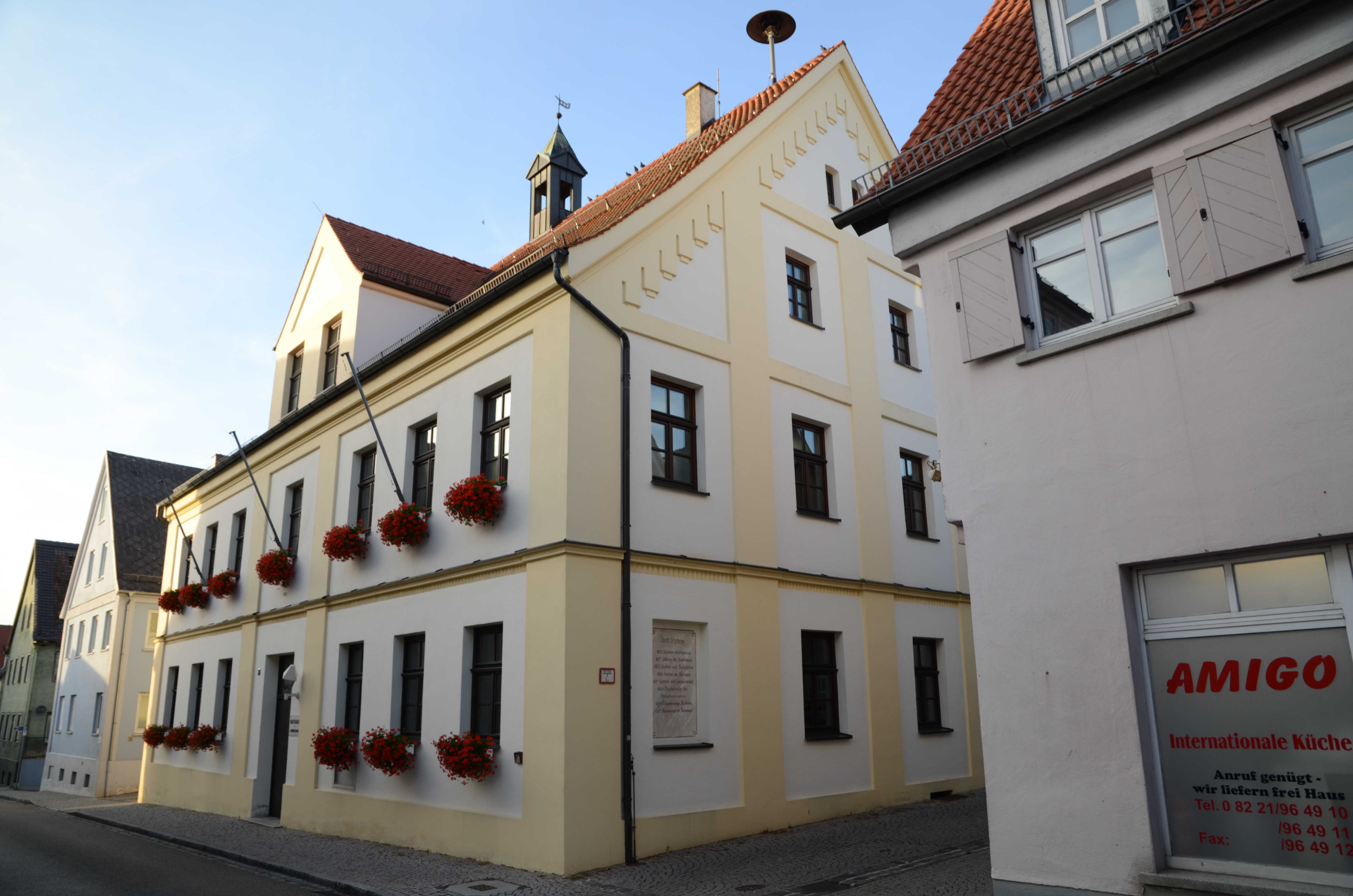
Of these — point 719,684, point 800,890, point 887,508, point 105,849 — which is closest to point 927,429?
point 887,508

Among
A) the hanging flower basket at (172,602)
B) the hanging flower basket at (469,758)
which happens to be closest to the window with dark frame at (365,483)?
the hanging flower basket at (469,758)

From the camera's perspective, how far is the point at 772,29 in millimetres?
20500

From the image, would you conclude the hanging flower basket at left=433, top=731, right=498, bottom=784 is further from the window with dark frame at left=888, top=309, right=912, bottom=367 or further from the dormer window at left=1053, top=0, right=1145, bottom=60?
the window with dark frame at left=888, top=309, right=912, bottom=367

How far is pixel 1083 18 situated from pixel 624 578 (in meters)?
7.64

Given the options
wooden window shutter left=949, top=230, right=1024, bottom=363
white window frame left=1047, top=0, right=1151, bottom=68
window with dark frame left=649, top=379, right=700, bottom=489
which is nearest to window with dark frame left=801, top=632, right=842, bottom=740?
window with dark frame left=649, top=379, right=700, bottom=489

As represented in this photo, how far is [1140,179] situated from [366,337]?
14.9 m

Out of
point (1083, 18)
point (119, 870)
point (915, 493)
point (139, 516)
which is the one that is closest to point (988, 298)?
point (1083, 18)

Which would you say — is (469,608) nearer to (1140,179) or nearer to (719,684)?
(719,684)

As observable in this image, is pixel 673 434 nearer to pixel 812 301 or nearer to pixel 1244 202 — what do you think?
pixel 812 301

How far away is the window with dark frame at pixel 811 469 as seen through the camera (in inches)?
591

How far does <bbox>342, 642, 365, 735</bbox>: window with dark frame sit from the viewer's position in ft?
50.6

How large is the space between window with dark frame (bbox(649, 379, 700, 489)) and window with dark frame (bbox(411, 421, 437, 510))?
3.70 metres

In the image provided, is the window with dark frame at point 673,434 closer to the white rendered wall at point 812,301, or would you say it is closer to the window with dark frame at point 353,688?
the white rendered wall at point 812,301

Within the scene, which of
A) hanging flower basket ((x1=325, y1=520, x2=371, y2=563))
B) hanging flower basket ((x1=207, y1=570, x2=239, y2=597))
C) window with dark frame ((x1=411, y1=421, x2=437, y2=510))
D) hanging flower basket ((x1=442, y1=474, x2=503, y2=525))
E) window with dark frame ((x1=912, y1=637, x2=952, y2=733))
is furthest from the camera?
hanging flower basket ((x1=207, y1=570, x2=239, y2=597))
